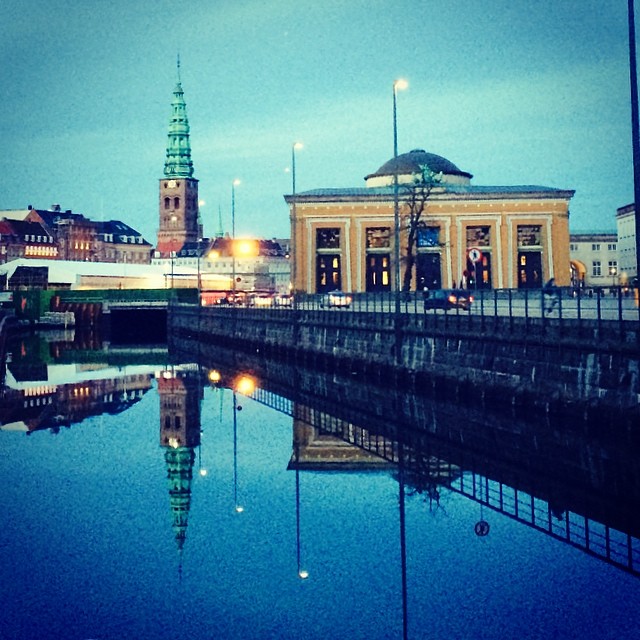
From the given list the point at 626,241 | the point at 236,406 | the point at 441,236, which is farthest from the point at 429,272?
the point at 236,406

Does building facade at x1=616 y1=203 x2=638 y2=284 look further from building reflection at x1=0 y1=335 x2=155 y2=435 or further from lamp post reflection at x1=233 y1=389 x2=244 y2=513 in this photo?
lamp post reflection at x1=233 y1=389 x2=244 y2=513

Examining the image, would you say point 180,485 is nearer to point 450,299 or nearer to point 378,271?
point 450,299

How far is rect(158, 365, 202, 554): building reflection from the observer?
20.6m

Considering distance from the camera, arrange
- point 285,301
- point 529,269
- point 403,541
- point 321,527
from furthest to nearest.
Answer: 1. point 529,269
2. point 285,301
3. point 321,527
4. point 403,541

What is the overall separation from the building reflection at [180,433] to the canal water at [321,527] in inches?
5.7

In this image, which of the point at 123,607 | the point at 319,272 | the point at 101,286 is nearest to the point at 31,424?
the point at 123,607

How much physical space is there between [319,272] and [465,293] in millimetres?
57444

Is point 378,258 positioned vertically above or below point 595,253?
below

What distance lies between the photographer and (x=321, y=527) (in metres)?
18.8

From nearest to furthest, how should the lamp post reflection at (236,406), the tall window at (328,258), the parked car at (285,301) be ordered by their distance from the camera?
the lamp post reflection at (236,406)
the parked car at (285,301)
the tall window at (328,258)

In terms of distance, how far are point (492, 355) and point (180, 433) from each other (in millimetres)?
11981

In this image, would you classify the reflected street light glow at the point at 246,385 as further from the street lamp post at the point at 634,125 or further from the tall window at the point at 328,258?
the tall window at the point at 328,258

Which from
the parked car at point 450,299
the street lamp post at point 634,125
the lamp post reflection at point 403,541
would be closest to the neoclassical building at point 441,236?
the parked car at point 450,299

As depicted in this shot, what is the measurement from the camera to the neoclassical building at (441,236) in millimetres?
110438
